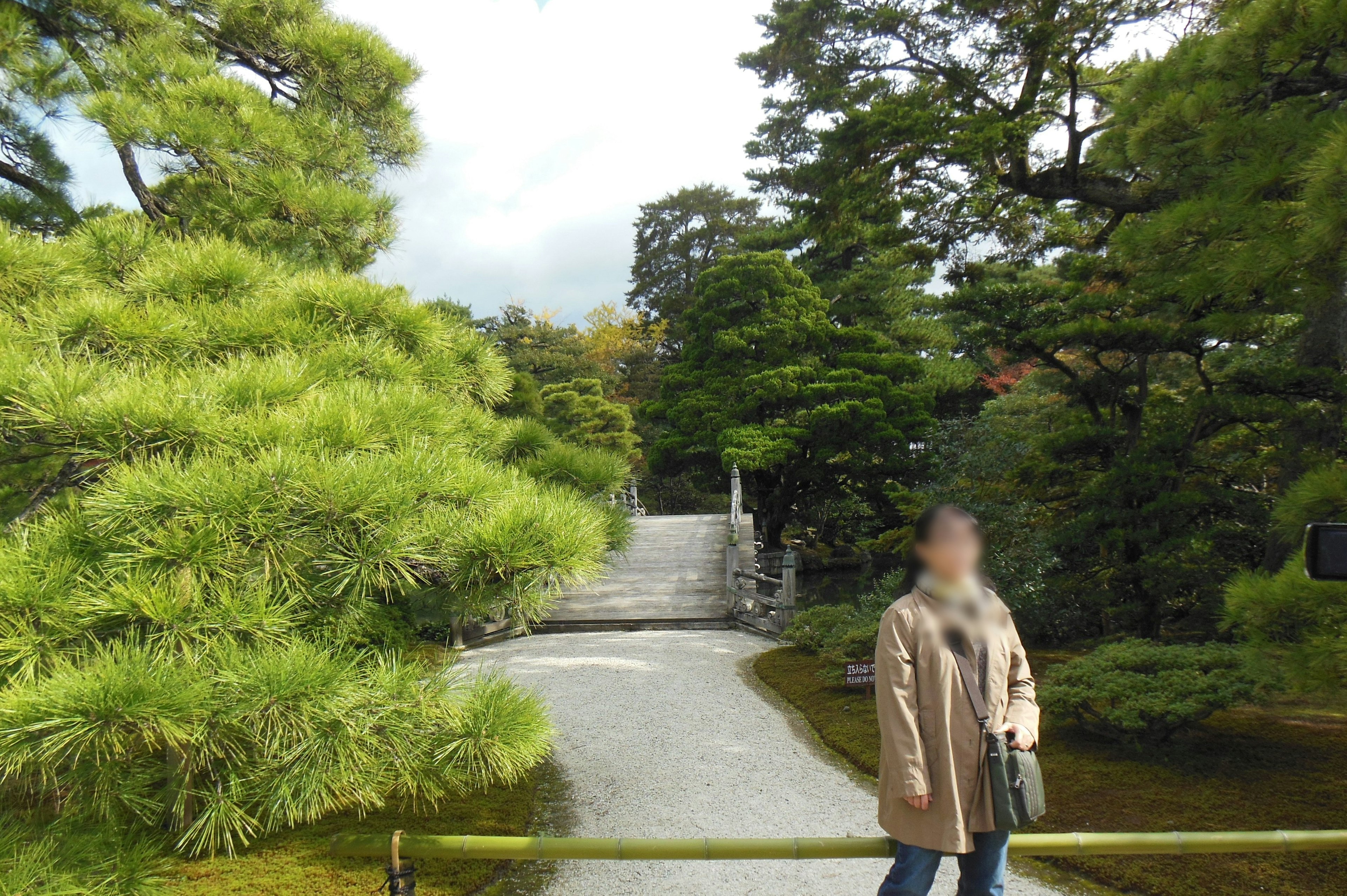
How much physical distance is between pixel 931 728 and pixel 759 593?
819cm

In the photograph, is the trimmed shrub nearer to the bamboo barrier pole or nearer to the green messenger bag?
the bamboo barrier pole

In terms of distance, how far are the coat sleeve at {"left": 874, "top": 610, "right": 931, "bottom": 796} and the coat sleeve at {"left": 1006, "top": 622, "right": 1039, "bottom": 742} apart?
9.4 inches

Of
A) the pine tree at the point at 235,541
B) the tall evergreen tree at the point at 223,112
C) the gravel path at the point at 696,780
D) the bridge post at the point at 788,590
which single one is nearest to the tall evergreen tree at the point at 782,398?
the bridge post at the point at 788,590

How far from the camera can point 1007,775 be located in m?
1.56

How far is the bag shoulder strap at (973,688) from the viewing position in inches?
62.6

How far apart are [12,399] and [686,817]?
3.28 metres

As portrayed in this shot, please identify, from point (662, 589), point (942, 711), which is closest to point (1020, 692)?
point (942, 711)

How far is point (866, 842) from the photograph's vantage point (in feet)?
5.93

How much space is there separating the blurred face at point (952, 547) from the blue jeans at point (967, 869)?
0.59 meters

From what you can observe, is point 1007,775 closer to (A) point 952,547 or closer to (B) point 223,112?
(A) point 952,547

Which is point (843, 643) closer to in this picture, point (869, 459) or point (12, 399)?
point (12, 399)

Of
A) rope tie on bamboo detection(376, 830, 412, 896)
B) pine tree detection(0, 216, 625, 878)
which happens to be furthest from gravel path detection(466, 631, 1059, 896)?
rope tie on bamboo detection(376, 830, 412, 896)

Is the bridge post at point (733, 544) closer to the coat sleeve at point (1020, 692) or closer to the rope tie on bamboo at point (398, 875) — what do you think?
the rope tie on bamboo at point (398, 875)

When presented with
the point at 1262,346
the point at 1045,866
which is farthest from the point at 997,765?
the point at 1262,346
